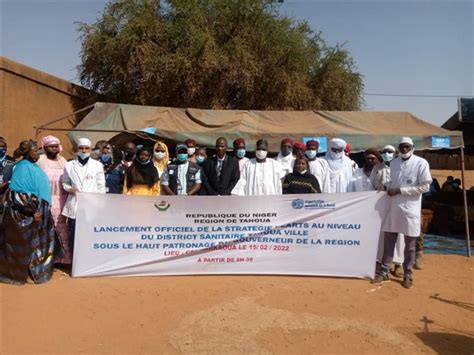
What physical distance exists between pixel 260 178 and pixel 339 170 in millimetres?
1230

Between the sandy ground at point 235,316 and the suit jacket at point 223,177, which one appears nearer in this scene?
the sandy ground at point 235,316

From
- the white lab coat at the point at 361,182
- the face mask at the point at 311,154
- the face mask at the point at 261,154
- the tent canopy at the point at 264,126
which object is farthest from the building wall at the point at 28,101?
the white lab coat at the point at 361,182

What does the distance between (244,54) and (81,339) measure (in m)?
12.3

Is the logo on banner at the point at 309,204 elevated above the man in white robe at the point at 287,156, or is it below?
below

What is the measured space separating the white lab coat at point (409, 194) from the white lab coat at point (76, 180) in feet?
12.6

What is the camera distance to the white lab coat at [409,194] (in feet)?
16.8

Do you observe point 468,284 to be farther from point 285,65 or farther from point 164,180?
point 285,65

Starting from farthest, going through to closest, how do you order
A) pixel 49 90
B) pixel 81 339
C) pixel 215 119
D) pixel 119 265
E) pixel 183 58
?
pixel 183 58, pixel 49 90, pixel 215 119, pixel 119 265, pixel 81 339

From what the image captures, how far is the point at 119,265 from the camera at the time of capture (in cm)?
530

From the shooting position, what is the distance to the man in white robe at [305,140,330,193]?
6.31 m

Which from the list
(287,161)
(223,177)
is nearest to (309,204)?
(223,177)

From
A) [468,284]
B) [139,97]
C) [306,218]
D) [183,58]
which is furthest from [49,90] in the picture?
[468,284]

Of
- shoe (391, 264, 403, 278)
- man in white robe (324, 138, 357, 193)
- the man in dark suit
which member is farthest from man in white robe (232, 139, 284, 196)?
shoe (391, 264, 403, 278)

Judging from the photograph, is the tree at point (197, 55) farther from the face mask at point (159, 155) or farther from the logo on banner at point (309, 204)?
the logo on banner at point (309, 204)
